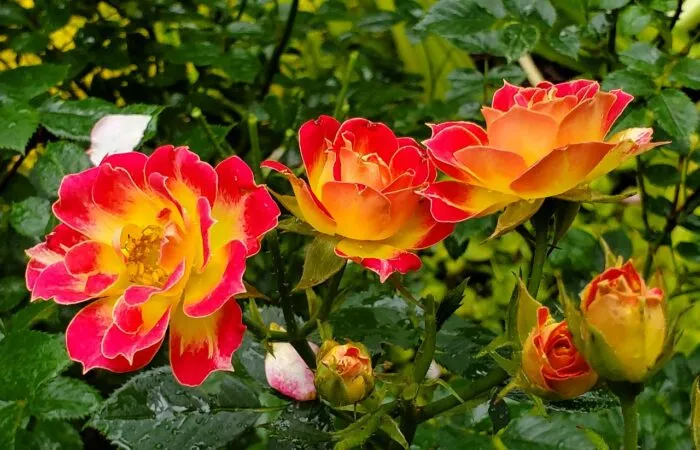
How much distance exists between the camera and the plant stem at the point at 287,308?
0.43 metres

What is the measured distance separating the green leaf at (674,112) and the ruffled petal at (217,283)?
0.42 metres

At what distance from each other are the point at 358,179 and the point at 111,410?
249 millimetres

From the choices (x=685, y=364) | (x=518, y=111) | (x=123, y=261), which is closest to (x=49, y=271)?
(x=123, y=261)

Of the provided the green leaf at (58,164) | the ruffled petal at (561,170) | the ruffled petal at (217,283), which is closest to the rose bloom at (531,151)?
the ruffled petal at (561,170)

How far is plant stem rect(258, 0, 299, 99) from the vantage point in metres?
0.94

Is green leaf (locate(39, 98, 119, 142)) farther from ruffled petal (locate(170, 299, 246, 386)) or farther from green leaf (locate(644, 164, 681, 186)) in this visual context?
green leaf (locate(644, 164, 681, 186))

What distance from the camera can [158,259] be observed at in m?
0.42

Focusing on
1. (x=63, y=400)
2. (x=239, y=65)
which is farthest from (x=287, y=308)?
(x=239, y=65)

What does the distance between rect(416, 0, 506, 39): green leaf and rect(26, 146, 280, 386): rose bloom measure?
0.34 meters

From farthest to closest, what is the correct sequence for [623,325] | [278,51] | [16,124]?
1. [278,51]
2. [16,124]
3. [623,325]

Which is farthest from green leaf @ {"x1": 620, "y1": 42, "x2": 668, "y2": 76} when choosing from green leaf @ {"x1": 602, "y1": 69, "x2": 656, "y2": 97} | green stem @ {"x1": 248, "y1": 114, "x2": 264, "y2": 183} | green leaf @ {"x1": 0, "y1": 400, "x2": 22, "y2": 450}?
green leaf @ {"x1": 0, "y1": 400, "x2": 22, "y2": 450}

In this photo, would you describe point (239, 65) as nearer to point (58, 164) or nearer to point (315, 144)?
point (58, 164)

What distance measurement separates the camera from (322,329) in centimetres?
45

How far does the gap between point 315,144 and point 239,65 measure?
50cm
